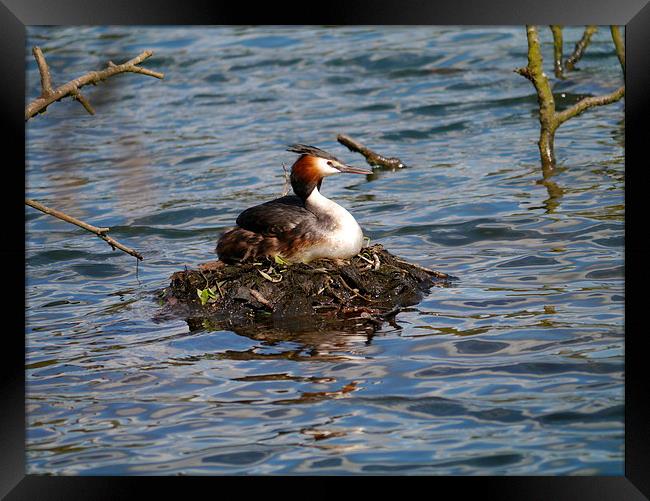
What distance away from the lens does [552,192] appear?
1155 centimetres

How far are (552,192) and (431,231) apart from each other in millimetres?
1499

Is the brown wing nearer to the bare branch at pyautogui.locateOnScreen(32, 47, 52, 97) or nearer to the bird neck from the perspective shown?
the bird neck

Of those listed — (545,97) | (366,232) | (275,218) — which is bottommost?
(366,232)

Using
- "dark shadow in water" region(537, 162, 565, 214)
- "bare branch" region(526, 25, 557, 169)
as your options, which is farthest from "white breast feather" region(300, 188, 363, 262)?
"bare branch" region(526, 25, 557, 169)

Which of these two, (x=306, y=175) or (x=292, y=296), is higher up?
(x=306, y=175)

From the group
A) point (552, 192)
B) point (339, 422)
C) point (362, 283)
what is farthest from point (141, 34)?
point (339, 422)

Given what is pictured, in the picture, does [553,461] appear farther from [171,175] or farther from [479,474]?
[171,175]

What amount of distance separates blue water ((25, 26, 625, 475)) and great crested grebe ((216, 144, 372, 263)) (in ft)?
A: 2.21

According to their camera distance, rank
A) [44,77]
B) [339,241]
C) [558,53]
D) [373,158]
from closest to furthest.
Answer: [44,77], [339,241], [373,158], [558,53]
